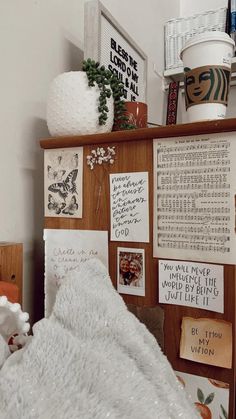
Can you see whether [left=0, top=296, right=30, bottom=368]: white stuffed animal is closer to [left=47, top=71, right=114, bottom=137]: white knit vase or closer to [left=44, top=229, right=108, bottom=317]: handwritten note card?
[left=44, top=229, right=108, bottom=317]: handwritten note card

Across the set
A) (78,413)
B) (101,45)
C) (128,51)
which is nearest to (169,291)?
(78,413)

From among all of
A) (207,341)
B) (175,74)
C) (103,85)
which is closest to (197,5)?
(175,74)

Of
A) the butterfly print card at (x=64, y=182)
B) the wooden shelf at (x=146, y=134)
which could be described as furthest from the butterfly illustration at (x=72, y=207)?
the wooden shelf at (x=146, y=134)

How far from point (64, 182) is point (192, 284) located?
0.32m

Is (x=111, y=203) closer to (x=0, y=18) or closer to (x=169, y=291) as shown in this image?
(x=169, y=291)

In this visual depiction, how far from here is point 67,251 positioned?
0.70 meters

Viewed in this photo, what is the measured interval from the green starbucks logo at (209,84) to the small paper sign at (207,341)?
403mm

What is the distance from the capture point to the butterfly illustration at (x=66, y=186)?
693 mm

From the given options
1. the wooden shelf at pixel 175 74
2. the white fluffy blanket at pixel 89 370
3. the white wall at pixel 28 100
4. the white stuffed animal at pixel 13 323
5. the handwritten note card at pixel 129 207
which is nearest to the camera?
the white fluffy blanket at pixel 89 370

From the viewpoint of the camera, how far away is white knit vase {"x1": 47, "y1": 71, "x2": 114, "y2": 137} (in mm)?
676

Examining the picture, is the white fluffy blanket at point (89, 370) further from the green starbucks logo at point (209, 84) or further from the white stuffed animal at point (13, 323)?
the green starbucks logo at point (209, 84)

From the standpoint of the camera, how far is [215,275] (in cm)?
56

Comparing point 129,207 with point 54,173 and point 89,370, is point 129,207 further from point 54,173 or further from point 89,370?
point 89,370

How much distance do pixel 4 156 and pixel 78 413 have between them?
544mm
